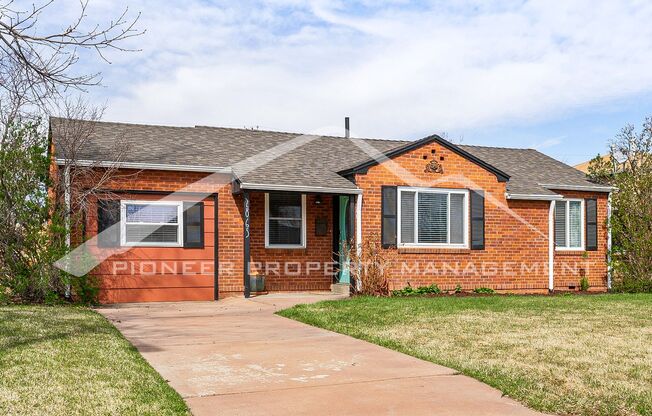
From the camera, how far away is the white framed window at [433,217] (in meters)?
16.2

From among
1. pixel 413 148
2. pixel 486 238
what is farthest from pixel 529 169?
pixel 413 148

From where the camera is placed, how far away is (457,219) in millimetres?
16797

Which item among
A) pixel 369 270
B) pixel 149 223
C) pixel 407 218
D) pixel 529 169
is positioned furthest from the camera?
pixel 529 169

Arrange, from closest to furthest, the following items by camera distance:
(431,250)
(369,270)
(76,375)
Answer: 1. (76,375)
2. (369,270)
3. (431,250)

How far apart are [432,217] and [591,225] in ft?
17.4

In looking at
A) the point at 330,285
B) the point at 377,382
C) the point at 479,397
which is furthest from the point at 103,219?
the point at 479,397

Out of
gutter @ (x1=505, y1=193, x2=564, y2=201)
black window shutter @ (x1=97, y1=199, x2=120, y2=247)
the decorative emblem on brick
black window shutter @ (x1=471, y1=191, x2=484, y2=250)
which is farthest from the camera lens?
gutter @ (x1=505, y1=193, x2=564, y2=201)

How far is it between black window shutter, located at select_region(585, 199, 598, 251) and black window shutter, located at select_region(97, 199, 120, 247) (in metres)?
12.4

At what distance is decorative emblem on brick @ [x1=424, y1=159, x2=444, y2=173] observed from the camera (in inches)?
650

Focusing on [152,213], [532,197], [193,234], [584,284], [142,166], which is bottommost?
[584,284]

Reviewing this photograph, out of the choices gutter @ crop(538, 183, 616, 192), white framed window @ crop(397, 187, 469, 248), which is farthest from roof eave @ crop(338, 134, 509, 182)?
gutter @ crop(538, 183, 616, 192)

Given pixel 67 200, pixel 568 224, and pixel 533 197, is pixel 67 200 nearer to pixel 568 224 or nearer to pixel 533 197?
pixel 533 197

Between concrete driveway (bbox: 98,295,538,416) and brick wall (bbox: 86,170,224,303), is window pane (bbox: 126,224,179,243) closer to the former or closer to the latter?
brick wall (bbox: 86,170,224,303)

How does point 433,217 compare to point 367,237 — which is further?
point 433,217
